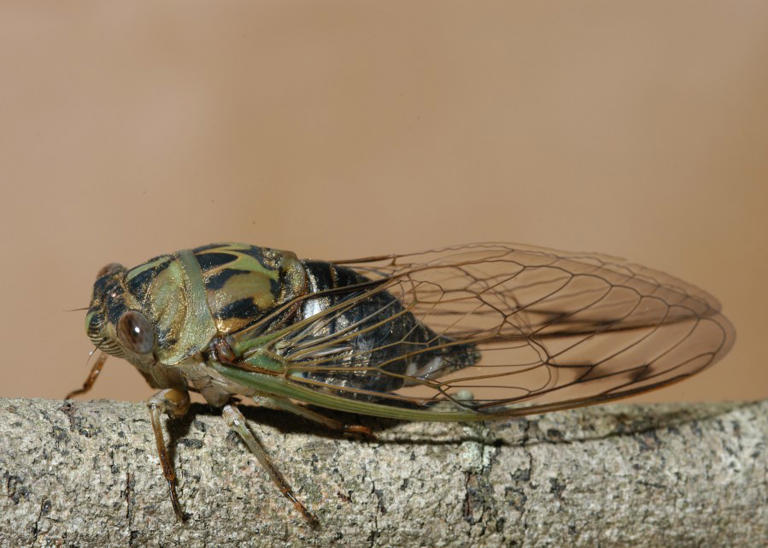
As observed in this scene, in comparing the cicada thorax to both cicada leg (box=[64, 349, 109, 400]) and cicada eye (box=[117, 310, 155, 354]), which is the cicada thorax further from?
cicada leg (box=[64, 349, 109, 400])

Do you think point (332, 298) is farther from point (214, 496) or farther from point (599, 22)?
point (599, 22)

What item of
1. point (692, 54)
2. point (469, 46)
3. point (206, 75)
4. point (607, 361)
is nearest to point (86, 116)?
point (206, 75)

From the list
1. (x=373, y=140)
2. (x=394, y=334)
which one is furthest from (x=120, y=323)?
(x=373, y=140)

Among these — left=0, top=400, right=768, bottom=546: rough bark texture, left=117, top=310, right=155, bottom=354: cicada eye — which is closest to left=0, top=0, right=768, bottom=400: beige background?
left=117, top=310, right=155, bottom=354: cicada eye

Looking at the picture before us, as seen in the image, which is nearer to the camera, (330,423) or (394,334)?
(330,423)

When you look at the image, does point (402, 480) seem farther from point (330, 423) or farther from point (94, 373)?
point (94, 373)

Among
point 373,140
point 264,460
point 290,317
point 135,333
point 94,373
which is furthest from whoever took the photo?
point 373,140
